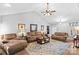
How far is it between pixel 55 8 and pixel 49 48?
0.79 m

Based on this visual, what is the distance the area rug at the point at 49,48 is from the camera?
6.87 feet

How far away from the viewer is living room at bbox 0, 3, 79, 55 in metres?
2.07

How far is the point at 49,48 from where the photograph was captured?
212 centimetres

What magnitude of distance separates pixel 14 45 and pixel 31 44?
32 cm

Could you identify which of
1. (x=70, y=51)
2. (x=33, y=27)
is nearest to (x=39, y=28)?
(x=33, y=27)

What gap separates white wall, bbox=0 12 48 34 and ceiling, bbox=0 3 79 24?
76 mm

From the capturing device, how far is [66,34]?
2.15 meters

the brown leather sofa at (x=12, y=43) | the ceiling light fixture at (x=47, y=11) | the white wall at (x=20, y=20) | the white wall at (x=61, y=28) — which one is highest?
the ceiling light fixture at (x=47, y=11)

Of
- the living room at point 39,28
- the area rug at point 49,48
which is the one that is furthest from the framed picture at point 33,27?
the area rug at point 49,48

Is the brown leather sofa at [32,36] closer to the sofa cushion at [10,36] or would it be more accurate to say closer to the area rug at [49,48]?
the area rug at [49,48]

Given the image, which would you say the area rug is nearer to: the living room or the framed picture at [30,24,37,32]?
the living room

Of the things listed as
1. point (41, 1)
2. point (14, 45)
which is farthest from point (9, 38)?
point (41, 1)

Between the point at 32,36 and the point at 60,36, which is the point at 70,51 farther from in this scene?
the point at 32,36

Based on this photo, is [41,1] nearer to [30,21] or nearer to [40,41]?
[30,21]
